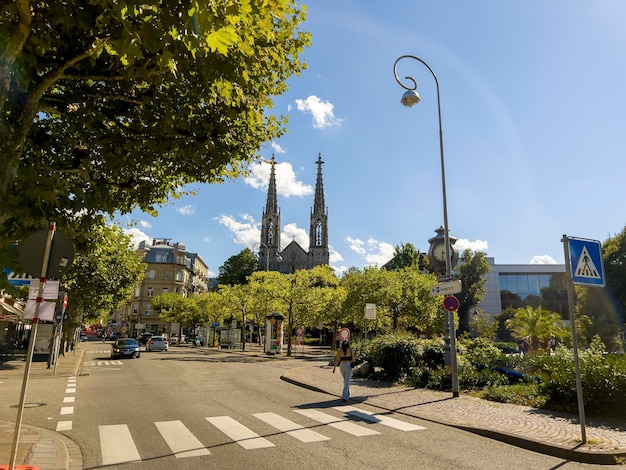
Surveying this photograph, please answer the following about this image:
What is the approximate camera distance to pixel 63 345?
32.1m

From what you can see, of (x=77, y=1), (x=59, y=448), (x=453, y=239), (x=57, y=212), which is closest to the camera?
(x=77, y=1)

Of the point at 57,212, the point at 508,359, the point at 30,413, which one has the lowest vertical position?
the point at 30,413

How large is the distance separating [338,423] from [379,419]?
1036 millimetres

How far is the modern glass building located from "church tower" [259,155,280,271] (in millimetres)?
55596

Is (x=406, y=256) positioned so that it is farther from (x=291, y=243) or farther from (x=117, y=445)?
(x=117, y=445)

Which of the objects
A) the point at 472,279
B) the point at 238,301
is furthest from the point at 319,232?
the point at 238,301

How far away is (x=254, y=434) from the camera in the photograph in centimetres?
747

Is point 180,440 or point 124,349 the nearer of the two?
point 180,440

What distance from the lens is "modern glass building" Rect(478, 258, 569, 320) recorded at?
220 feet

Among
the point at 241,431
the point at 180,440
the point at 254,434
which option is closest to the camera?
the point at 180,440

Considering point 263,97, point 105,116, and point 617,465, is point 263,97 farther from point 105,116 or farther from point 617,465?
point 617,465

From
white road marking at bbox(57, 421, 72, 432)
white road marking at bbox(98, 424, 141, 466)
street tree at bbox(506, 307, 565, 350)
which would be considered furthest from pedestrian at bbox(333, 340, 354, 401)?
street tree at bbox(506, 307, 565, 350)

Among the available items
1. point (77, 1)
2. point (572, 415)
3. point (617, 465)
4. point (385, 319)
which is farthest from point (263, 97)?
point (385, 319)

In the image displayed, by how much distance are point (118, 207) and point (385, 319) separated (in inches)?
956
